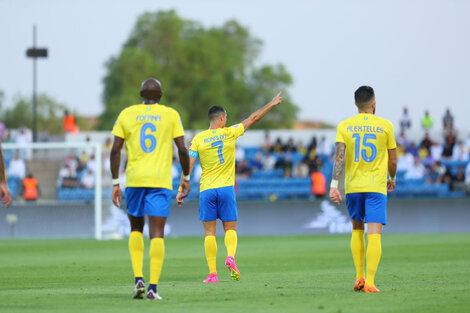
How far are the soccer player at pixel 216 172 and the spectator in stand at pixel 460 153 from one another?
24.3 m

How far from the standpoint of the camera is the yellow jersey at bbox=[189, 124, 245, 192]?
40.2 ft

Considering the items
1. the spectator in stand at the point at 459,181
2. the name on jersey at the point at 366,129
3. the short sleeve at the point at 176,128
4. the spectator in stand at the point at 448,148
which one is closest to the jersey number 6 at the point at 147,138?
the short sleeve at the point at 176,128

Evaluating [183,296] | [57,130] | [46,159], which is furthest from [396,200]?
[57,130]

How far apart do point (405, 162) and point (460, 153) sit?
2.55 m

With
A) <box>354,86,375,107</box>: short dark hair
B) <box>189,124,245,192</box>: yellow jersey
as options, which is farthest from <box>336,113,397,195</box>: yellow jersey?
<box>189,124,245,192</box>: yellow jersey

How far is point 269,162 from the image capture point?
35500mm

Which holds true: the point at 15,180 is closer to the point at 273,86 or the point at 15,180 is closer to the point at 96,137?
the point at 96,137

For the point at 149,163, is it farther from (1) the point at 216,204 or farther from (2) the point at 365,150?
(1) the point at 216,204

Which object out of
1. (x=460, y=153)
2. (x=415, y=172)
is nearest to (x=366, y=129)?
(x=415, y=172)

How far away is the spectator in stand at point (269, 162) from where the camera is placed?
3534 centimetres

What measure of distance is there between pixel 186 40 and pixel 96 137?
52.0 m

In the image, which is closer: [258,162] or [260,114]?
[260,114]

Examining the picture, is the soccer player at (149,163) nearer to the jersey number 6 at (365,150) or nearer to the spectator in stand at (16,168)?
the jersey number 6 at (365,150)

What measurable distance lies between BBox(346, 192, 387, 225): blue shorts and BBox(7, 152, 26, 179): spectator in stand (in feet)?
65.1
